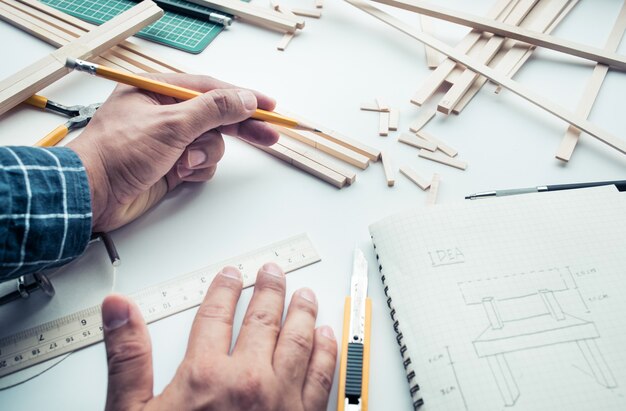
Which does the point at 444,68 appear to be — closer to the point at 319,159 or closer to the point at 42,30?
the point at 319,159

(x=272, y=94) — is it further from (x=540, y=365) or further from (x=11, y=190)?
(x=540, y=365)

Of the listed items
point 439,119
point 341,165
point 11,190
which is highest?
point 439,119

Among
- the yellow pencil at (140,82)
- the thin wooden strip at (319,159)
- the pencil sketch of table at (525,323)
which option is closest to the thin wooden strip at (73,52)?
the yellow pencil at (140,82)

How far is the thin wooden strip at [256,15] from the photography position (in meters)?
1.51

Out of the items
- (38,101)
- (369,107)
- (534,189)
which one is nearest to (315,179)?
(369,107)

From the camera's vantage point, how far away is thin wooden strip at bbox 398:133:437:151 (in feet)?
4.03

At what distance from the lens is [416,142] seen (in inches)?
48.9

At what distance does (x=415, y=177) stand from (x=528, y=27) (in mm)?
708

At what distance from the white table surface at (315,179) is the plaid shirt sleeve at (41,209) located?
11cm

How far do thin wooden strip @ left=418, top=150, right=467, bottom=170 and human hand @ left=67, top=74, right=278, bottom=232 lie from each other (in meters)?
0.45

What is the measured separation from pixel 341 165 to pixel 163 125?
0.44 m

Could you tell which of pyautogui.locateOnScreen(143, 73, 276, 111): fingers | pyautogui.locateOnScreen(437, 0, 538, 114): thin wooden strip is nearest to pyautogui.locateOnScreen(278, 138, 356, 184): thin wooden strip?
pyautogui.locateOnScreen(143, 73, 276, 111): fingers

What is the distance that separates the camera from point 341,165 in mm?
1208

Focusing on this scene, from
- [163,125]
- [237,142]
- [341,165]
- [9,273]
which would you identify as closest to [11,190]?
[9,273]
